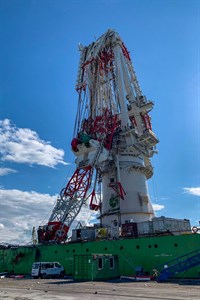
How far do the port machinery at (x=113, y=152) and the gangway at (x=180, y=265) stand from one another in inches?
469

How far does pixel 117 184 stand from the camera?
43219mm

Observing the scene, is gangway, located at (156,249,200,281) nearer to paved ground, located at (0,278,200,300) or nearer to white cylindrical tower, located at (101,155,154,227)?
paved ground, located at (0,278,200,300)

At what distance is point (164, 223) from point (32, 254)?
2301 cm

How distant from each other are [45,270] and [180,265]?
56.4ft

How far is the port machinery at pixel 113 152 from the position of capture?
1711 inches

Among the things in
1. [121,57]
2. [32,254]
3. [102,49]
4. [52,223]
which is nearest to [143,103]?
[121,57]

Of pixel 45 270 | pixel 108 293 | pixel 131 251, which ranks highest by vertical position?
pixel 131 251

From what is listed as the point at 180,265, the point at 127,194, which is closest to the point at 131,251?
the point at 180,265

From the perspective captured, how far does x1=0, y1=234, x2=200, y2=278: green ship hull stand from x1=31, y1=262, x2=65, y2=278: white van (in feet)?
8.74

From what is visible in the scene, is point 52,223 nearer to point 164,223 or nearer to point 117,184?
point 117,184

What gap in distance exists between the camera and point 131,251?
32469 millimetres

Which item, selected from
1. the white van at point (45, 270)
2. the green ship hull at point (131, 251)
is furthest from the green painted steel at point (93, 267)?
the white van at point (45, 270)

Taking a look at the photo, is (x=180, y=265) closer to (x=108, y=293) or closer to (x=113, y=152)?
(x=108, y=293)

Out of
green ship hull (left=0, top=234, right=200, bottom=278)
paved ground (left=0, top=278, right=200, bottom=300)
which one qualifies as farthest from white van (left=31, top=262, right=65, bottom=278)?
paved ground (left=0, top=278, right=200, bottom=300)
